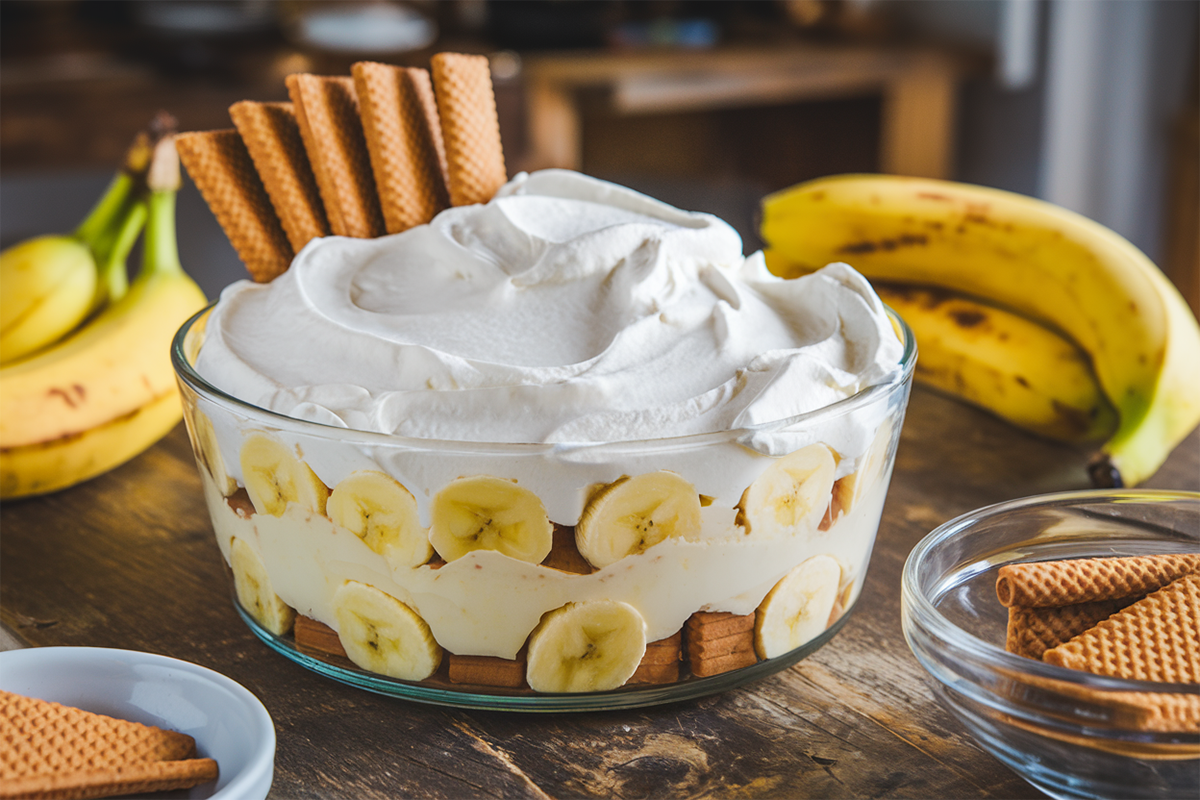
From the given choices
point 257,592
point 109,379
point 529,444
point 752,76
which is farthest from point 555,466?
point 752,76

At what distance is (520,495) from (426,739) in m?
0.15

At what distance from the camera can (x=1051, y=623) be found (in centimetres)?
57

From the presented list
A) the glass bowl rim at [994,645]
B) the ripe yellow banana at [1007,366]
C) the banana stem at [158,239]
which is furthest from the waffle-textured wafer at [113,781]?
the ripe yellow banana at [1007,366]

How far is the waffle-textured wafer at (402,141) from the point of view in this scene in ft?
2.56

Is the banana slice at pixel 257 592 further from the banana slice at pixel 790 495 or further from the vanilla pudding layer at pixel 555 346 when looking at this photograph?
the banana slice at pixel 790 495

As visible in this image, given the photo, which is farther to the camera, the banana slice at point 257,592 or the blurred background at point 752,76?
the blurred background at point 752,76

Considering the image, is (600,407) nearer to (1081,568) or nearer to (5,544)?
(1081,568)

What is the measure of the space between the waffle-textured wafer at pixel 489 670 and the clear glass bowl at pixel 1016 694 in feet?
0.67

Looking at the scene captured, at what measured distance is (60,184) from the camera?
1933mm

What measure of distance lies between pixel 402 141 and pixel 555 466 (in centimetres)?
37

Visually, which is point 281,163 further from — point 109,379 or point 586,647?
point 586,647

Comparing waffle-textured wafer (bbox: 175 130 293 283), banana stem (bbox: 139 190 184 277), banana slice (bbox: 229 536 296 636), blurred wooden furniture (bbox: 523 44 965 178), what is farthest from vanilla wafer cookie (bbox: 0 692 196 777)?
blurred wooden furniture (bbox: 523 44 965 178)

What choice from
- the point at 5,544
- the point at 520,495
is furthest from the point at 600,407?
the point at 5,544

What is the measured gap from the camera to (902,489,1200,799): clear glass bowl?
18.5 inches
